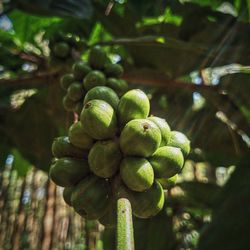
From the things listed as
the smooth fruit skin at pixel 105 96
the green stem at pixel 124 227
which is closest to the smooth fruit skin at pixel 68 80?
the smooth fruit skin at pixel 105 96

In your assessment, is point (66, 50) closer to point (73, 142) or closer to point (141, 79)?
point (141, 79)

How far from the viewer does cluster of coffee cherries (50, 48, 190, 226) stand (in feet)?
3.04

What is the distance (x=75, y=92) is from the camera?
1405 millimetres

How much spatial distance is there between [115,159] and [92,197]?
10cm

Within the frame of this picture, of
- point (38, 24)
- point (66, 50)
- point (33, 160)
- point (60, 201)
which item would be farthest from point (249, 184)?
point (60, 201)

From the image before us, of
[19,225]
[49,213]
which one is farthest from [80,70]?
[19,225]

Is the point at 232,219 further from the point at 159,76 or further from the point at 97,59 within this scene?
the point at 159,76

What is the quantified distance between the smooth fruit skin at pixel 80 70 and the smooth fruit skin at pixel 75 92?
0.05 metres

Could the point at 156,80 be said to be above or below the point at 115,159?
below

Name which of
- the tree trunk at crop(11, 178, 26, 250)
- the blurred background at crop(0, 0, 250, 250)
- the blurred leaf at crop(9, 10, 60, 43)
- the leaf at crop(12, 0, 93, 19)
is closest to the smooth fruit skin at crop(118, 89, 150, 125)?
the blurred background at crop(0, 0, 250, 250)

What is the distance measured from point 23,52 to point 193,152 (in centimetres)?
97

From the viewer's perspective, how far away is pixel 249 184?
A: 32.0 inches

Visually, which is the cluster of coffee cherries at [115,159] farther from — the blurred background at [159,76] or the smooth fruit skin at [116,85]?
the blurred background at [159,76]

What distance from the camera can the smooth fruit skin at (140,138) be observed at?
0.92 meters
